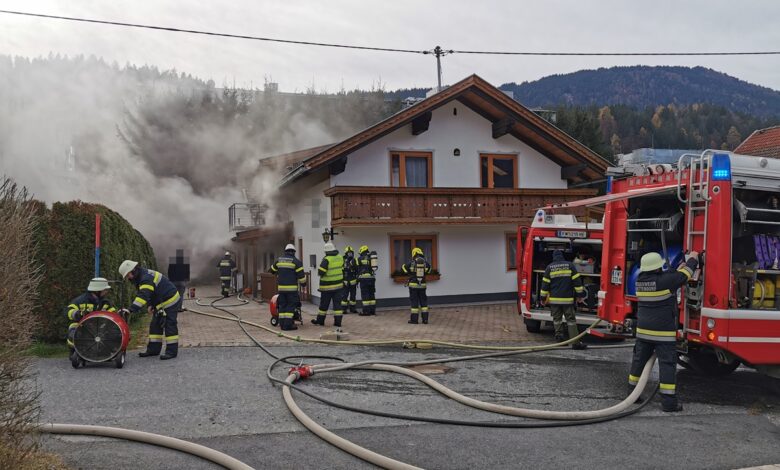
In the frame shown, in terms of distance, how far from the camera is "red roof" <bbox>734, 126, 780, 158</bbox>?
82.9ft

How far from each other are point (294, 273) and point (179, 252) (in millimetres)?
18337

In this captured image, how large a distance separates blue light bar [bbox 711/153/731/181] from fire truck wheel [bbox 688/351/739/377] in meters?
2.50

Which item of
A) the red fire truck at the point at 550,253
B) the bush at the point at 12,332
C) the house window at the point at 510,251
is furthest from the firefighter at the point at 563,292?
the bush at the point at 12,332

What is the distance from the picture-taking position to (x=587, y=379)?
730 centimetres

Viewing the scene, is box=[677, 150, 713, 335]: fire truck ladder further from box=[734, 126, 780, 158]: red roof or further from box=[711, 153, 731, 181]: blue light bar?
box=[734, 126, 780, 158]: red roof

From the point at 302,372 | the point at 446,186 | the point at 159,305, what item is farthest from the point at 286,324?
the point at 446,186

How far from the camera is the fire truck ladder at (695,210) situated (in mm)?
6168

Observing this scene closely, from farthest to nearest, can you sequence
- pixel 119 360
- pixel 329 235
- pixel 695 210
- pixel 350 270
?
pixel 329 235 → pixel 350 270 → pixel 119 360 → pixel 695 210

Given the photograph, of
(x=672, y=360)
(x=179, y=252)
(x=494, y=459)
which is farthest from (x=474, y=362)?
(x=179, y=252)

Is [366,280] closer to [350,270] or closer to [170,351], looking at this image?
[350,270]

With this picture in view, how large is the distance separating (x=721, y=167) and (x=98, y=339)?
7746 millimetres

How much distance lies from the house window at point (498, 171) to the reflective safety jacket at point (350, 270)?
5.56 metres

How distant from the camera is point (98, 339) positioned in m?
7.62

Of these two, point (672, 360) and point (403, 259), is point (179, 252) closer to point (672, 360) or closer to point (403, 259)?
point (403, 259)
